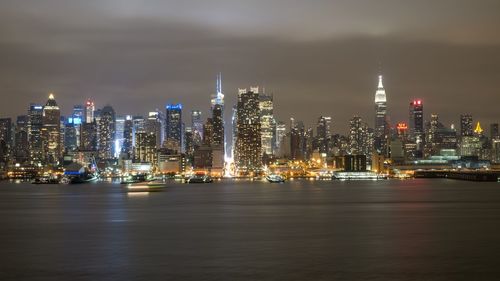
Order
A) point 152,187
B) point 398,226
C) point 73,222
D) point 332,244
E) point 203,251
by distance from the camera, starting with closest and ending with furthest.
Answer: point 203,251 → point 332,244 → point 398,226 → point 73,222 → point 152,187

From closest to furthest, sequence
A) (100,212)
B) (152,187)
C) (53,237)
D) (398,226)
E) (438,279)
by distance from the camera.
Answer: (438,279) → (53,237) → (398,226) → (100,212) → (152,187)

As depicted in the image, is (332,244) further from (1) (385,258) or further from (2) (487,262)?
(2) (487,262)

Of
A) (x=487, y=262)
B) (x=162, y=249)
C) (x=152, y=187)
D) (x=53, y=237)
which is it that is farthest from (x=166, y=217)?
(x=152, y=187)

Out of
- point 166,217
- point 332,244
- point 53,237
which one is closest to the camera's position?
point 332,244

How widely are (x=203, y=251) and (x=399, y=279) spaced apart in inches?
498

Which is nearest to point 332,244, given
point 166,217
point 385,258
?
point 385,258

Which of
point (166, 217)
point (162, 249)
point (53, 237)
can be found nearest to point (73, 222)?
point (166, 217)

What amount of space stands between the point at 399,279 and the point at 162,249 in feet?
48.5

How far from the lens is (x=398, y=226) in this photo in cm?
5384

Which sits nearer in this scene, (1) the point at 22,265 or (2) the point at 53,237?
(1) the point at 22,265

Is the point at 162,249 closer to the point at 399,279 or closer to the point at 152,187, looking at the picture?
the point at 399,279

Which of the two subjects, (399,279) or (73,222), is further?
Answer: (73,222)

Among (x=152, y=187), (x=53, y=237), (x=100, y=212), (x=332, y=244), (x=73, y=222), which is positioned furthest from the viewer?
(x=152, y=187)

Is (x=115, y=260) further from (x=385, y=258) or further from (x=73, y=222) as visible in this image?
(x=73, y=222)
